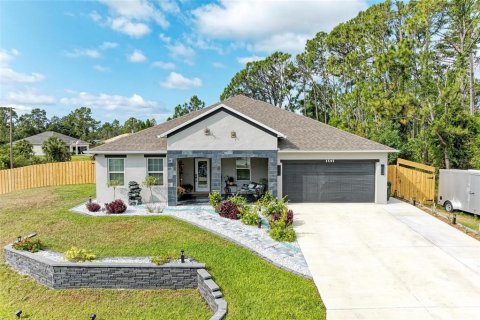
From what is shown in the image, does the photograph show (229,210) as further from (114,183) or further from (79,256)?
(114,183)

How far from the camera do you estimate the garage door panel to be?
661 inches

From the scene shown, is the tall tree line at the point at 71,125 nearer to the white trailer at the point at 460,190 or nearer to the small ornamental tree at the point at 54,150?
the small ornamental tree at the point at 54,150

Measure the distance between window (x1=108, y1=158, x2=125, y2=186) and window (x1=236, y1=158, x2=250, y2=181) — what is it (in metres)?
6.45

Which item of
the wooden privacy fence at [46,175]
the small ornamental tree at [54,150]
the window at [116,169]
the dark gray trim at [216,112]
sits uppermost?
the dark gray trim at [216,112]

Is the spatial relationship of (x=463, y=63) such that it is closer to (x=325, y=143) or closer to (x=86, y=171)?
(x=325, y=143)

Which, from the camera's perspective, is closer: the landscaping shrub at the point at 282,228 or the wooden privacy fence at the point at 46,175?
the landscaping shrub at the point at 282,228

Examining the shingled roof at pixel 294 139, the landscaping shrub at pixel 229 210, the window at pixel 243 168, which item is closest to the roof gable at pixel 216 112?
the shingled roof at pixel 294 139

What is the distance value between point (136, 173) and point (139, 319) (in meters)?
9.61

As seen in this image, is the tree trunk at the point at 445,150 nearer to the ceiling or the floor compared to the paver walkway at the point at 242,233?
nearer to the ceiling

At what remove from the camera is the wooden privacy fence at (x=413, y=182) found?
17234mm

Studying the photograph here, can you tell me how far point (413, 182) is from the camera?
18.0m

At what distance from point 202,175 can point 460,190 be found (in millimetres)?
13958

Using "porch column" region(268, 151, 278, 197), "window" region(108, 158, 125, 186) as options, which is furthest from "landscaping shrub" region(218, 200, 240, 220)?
"window" region(108, 158, 125, 186)

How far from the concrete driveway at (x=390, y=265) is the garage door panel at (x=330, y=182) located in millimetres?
2267
